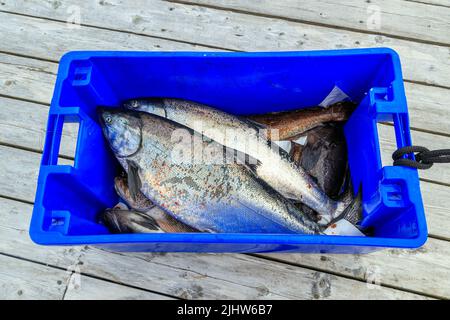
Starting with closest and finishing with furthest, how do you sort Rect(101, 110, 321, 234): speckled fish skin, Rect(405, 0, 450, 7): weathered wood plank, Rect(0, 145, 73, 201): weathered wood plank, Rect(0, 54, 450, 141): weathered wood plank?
1. Rect(101, 110, 321, 234): speckled fish skin
2. Rect(0, 145, 73, 201): weathered wood plank
3. Rect(0, 54, 450, 141): weathered wood plank
4. Rect(405, 0, 450, 7): weathered wood plank

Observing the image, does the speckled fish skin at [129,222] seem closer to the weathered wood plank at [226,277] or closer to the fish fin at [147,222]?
the fish fin at [147,222]

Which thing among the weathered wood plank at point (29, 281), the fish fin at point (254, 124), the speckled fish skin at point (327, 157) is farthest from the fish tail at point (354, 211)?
the weathered wood plank at point (29, 281)

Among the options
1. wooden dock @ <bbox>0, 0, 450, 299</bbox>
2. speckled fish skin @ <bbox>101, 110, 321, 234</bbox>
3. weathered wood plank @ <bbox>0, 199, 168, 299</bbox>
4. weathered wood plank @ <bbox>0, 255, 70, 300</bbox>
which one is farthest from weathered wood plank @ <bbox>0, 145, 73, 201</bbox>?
speckled fish skin @ <bbox>101, 110, 321, 234</bbox>

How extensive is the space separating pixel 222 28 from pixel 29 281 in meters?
1.68

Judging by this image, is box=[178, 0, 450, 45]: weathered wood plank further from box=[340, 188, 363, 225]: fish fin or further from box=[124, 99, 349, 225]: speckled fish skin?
box=[340, 188, 363, 225]: fish fin

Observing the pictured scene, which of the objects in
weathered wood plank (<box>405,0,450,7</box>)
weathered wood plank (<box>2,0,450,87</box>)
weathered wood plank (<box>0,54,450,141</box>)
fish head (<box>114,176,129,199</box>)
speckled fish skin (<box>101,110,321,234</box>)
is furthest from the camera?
weathered wood plank (<box>405,0,450,7</box>)

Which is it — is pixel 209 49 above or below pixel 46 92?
above

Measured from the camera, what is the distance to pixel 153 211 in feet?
5.50

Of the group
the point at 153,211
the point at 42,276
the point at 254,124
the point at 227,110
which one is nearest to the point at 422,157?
the point at 254,124

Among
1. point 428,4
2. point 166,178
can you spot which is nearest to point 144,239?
point 166,178

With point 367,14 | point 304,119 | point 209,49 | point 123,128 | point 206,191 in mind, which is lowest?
point 206,191

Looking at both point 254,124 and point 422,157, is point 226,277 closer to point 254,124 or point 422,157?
point 254,124

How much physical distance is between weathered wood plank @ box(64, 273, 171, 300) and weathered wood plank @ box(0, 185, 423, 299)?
0.09 feet

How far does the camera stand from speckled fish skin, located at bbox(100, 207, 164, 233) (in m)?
1.61
